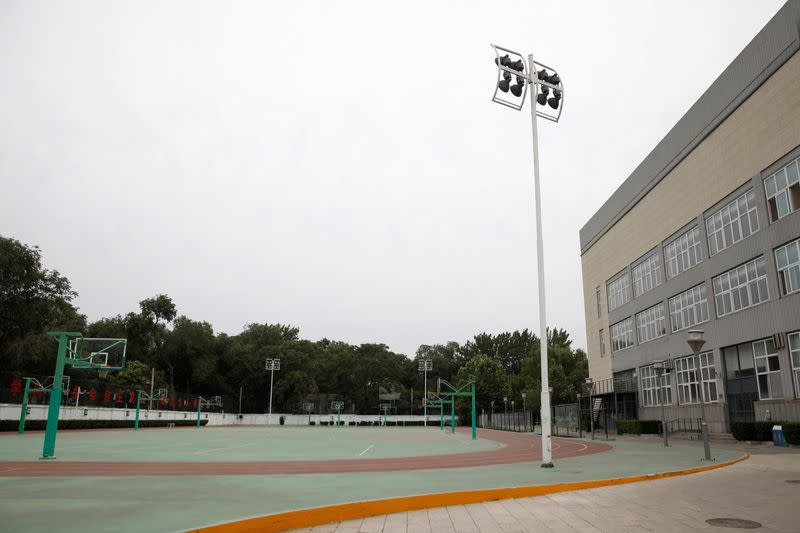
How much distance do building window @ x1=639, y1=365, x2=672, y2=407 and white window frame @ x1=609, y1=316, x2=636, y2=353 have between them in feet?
10.4

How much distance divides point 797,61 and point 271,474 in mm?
30590

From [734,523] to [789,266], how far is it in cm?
2563

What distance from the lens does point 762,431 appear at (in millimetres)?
27812

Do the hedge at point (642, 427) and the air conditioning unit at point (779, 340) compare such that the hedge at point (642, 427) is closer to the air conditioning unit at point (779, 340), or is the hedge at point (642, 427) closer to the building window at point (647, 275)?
the building window at point (647, 275)

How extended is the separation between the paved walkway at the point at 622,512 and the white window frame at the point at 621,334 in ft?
128

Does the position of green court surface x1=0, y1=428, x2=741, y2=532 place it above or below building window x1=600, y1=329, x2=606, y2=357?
below

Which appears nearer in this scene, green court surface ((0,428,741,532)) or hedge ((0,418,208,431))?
green court surface ((0,428,741,532))

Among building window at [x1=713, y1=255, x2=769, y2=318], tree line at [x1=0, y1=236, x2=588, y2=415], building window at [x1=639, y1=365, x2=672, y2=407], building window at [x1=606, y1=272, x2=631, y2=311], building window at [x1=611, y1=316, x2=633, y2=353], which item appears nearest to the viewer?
building window at [x1=713, y1=255, x2=769, y2=318]

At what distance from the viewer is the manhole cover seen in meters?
7.92

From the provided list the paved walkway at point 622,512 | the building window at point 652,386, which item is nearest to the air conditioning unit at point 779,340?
the building window at point 652,386

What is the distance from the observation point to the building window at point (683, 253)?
3831cm

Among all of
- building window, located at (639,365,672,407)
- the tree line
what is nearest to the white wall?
the tree line

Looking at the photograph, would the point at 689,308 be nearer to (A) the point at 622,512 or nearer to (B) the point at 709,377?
(B) the point at 709,377

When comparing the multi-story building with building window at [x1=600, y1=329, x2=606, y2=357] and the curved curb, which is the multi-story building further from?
the curved curb
